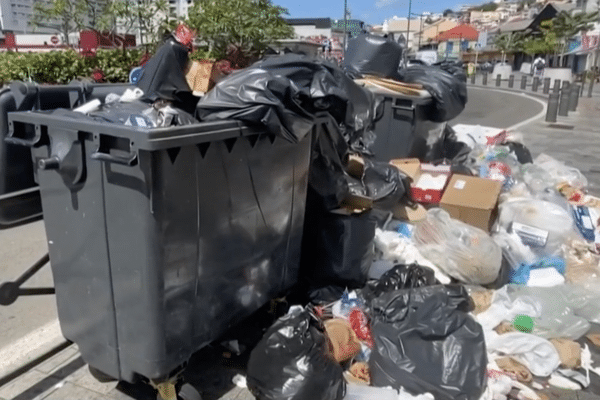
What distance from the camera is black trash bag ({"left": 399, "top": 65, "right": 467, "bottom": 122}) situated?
5.10m

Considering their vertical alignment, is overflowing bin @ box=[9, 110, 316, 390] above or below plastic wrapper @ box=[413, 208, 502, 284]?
above

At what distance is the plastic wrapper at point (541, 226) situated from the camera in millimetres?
3924

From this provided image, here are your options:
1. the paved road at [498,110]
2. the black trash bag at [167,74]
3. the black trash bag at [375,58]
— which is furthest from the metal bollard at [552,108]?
the black trash bag at [167,74]

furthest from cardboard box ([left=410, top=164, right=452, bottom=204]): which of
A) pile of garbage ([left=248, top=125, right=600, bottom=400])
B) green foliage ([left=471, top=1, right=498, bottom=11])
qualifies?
green foliage ([left=471, top=1, right=498, bottom=11])

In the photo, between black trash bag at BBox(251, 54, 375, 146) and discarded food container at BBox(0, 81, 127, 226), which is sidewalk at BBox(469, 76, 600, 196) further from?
discarded food container at BBox(0, 81, 127, 226)


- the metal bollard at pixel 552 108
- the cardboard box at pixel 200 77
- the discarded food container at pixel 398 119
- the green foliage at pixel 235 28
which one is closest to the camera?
the cardboard box at pixel 200 77

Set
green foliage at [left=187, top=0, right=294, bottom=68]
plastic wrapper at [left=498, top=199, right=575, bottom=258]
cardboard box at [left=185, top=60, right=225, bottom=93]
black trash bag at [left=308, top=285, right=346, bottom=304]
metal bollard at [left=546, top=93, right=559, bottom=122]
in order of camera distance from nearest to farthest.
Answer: cardboard box at [left=185, top=60, right=225, bottom=93]
black trash bag at [left=308, top=285, right=346, bottom=304]
plastic wrapper at [left=498, top=199, right=575, bottom=258]
green foliage at [left=187, top=0, right=294, bottom=68]
metal bollard at [left=546, top=93, right=559, bottom=122]

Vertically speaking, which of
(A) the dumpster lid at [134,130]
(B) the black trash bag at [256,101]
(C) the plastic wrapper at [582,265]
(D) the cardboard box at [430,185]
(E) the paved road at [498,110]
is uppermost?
(B) the black trash bag at [256,101]

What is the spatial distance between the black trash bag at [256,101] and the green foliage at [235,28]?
2.21 m

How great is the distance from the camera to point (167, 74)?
2.48 meters

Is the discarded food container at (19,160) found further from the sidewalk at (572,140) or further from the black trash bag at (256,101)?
the sidewalk at (572,140)

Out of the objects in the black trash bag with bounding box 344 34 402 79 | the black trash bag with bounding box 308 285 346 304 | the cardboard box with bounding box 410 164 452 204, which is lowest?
the black trash bag with bounding box 308 285 346 304

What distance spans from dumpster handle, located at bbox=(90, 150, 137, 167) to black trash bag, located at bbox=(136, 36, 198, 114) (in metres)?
0.64

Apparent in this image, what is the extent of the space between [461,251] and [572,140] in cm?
802
